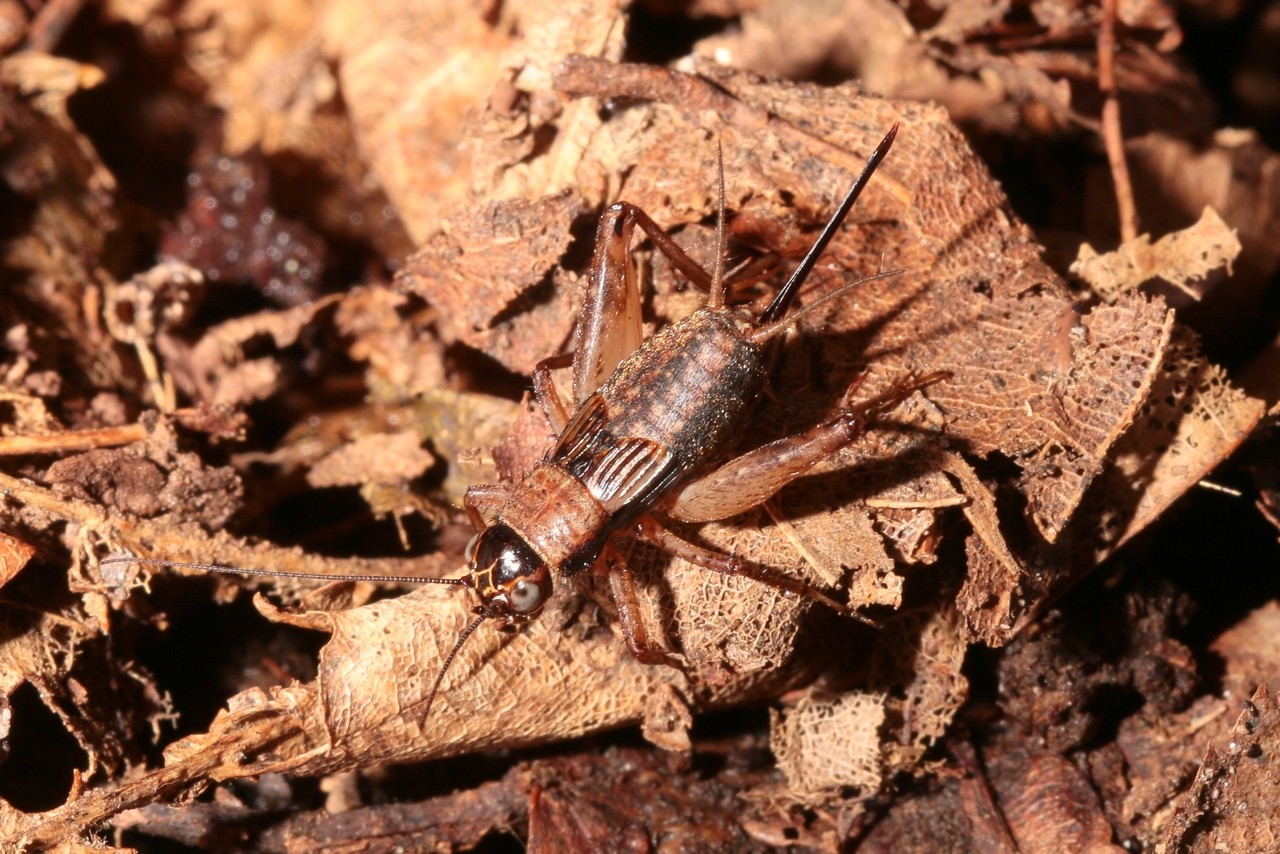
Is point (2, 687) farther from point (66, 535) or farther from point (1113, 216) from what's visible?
point (1113, 216)

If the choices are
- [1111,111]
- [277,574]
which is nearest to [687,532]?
[277,574]

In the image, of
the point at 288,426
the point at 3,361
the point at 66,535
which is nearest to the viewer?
the point at 66,535

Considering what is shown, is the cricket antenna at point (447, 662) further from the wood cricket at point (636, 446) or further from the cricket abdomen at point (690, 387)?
the cricket abdomen at point (690, 387)

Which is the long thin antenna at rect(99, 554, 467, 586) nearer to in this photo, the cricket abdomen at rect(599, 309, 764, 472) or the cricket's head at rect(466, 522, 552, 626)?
the cricket's head at rect(466, 522, 552, 626)

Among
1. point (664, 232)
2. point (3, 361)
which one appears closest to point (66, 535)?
point (3, 361)

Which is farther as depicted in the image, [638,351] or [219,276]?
[219,276]

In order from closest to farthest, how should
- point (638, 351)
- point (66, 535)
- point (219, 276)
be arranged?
point (66, 535)
point (638, 351)
point (219, 276)

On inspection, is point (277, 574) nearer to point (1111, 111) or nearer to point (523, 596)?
point (523, 596)
